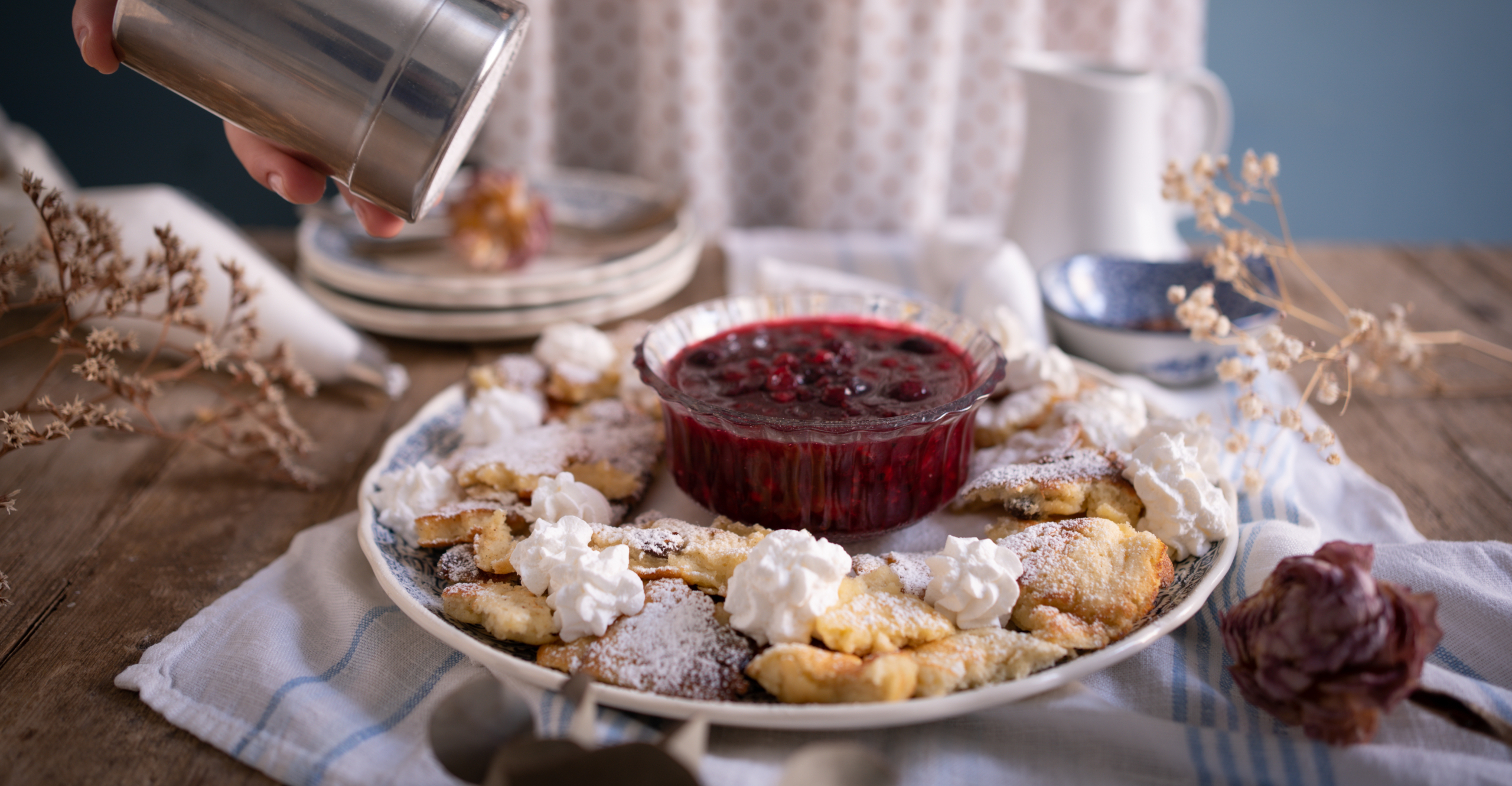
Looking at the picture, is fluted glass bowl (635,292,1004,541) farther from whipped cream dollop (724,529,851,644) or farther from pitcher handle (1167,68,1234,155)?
pitcher handle (1167,68,1234,155)

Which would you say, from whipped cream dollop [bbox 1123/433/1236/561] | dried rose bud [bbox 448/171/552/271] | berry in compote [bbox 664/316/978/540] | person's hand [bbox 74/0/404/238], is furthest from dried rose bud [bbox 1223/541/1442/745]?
dried rose bud [bbox 448/171/552/271]

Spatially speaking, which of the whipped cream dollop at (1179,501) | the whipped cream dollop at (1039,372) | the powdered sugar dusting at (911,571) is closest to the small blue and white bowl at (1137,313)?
the whipped cream dollop at (1039,372)

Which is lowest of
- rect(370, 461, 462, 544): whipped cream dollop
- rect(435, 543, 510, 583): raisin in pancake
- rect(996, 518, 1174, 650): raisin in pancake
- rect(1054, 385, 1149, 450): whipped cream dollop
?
rect(435, 543, 510, 583): raisin in pancake

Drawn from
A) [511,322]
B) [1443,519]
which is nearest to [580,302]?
[511,322]

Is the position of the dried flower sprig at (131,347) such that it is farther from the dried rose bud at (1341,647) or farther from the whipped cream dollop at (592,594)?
the dried rose bud at (1341,647)

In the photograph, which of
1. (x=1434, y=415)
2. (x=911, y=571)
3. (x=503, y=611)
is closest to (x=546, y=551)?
(x=503, y=611)

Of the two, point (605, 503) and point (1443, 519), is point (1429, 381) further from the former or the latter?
point (605, 503)
